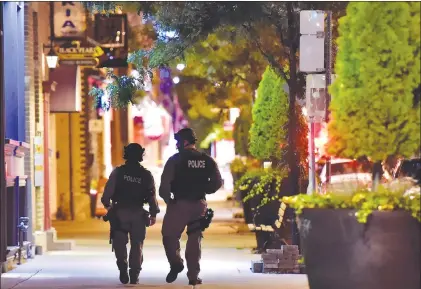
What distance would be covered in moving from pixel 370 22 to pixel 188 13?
7053 millimetres

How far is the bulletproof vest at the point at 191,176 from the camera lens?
13844 mm

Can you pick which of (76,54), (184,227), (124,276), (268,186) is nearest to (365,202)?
(184,227)

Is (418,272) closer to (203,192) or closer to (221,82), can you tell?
(203,192)

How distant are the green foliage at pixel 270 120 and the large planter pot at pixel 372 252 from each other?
10.2 m

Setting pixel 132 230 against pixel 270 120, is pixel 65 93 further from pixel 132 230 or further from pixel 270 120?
pixel 132 230

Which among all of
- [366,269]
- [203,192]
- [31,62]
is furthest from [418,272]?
[31,62]

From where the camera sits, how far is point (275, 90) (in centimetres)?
1950

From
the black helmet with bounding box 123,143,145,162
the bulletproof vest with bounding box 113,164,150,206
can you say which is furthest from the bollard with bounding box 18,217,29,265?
the black helmet with bounding box 123,143,145,162

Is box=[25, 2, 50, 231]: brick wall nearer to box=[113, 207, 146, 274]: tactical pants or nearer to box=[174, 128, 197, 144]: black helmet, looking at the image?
box=[113, 207, 146, 274]: tactical pants

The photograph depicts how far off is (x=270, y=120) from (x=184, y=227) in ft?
20.0

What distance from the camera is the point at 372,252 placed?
30.0 feet

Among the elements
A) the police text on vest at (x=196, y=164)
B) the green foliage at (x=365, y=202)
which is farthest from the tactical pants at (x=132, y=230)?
the green foliage at (x=365, y=202)

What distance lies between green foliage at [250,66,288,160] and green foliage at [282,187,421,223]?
32.5 feet

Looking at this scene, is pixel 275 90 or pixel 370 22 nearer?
pixel 370 22
